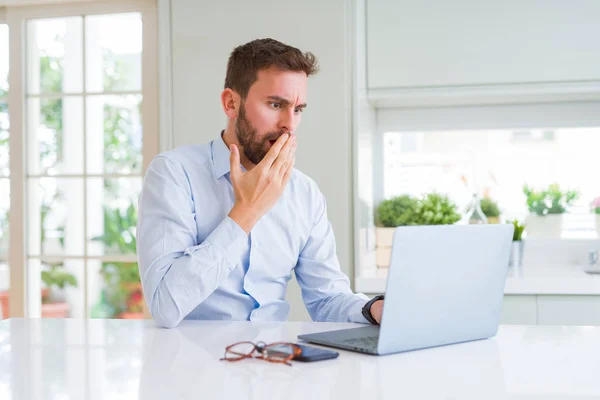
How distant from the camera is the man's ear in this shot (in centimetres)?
A: 204

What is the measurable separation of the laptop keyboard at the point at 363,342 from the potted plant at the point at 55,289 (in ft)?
7.92

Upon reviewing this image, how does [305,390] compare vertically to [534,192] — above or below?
below

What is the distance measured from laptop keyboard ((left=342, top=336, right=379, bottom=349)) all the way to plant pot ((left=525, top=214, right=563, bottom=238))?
91.2 inches

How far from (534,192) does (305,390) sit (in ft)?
9.15

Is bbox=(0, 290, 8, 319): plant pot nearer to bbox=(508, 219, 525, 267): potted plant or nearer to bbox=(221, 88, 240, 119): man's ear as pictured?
bbox=(221, 88, 240, 119): man's ear

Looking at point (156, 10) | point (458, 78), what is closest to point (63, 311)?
point (156, 10)

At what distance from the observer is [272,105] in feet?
6.40

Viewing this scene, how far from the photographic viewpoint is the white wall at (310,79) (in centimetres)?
307

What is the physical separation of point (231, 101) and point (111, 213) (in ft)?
5.40

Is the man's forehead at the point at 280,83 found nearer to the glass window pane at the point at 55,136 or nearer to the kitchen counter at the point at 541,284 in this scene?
the kitchen counter at the point at 541,284

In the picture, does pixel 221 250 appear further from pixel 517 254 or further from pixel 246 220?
pixel 517 254

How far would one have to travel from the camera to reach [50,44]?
11.5 ft

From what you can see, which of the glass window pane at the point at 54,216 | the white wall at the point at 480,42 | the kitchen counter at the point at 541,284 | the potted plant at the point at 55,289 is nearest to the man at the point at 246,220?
the kitchen counter at the point at 541,284

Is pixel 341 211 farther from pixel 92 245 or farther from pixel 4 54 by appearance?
pixel 4 54
